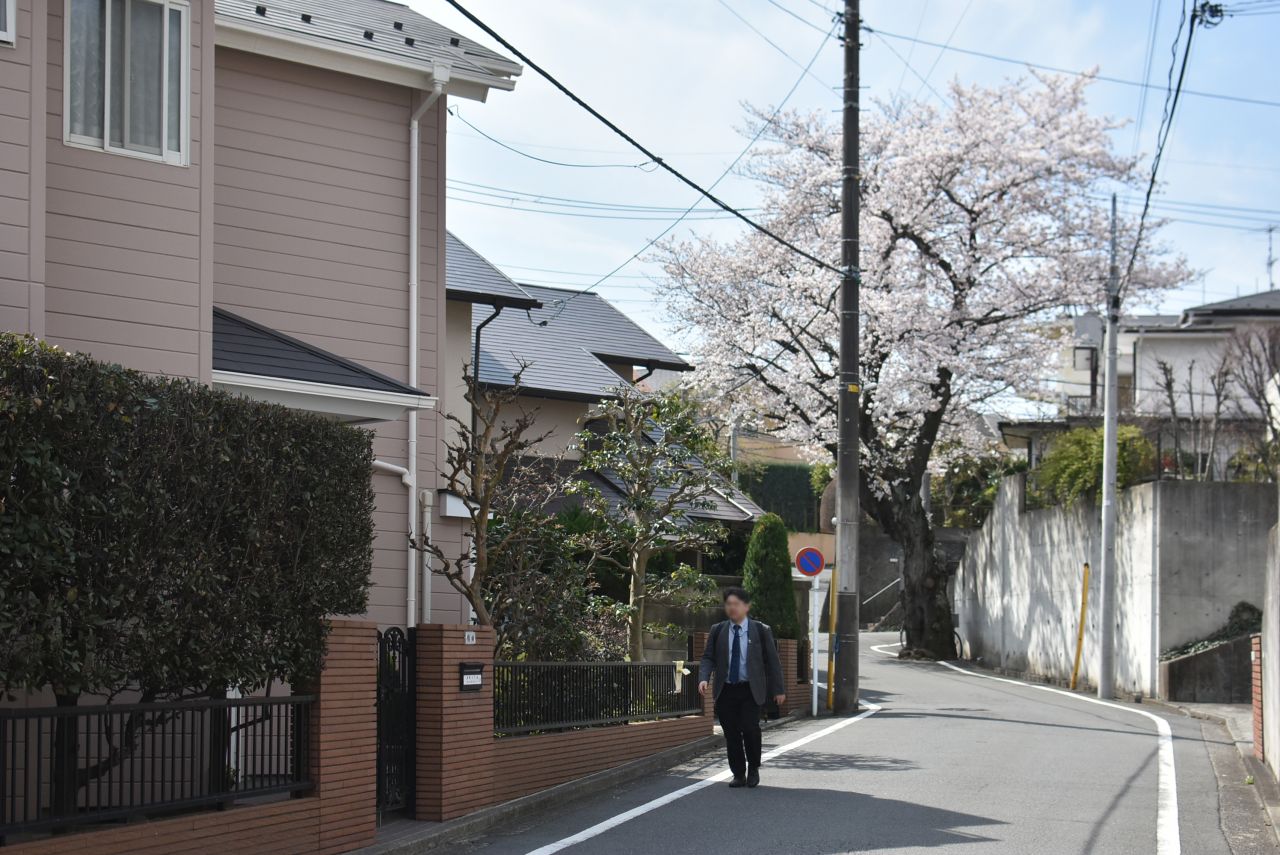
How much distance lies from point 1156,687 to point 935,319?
414 inches

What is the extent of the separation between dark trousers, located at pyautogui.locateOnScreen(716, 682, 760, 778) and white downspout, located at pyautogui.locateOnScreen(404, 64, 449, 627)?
395cm

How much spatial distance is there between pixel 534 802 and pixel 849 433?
33.7ft

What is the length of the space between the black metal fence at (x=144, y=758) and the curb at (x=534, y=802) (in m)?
0.84

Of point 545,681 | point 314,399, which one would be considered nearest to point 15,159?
point 314,399

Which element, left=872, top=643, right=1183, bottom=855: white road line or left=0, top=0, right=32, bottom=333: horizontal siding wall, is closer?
left=0, top=0, right=32, bottom=333: horizontal siding wall

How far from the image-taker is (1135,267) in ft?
98.9

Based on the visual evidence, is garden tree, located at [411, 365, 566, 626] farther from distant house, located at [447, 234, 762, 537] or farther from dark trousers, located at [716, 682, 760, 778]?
dark trousers, located at [716, 682, 760, 778]

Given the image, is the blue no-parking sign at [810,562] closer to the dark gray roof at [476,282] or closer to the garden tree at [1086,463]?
the dark gray roof at [476,282]

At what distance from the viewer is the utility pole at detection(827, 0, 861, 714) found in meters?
19.1

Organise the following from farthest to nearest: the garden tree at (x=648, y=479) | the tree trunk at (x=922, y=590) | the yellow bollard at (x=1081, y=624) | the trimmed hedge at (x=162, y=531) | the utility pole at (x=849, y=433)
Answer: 1. the tree trunk at (x=922, y=590)
2. the yellow bollard at (x=1081, y=624)
3. the utility pole at (x=849, y=433)
4. the garden tree at (x=648, y=479)
5. the trimmed hedge at (x=162, y=531)

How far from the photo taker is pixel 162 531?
23.1 feet

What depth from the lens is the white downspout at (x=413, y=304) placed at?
13758mm

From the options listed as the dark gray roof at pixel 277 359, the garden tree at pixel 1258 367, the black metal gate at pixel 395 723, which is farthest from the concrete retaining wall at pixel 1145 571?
the black metal gate at pixel 395 723

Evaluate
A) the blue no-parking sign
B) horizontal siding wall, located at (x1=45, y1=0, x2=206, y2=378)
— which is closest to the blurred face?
horizontal siding wall, located at (x1=45, y1=0, x2=206, y2=378)
